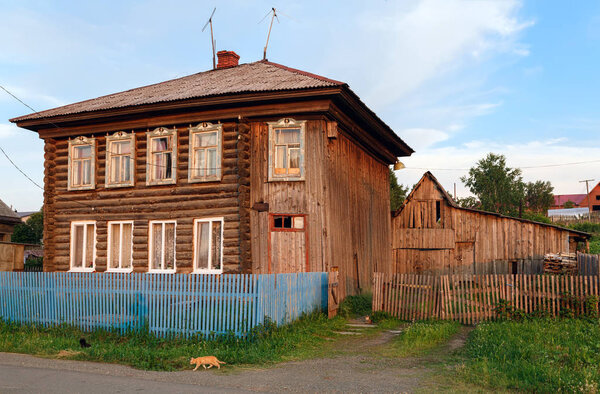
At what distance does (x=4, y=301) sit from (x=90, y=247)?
18.7 ft

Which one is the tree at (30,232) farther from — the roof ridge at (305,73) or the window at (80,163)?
the roof ridge at (305,73)

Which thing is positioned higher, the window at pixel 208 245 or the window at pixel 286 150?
the window at pixel 286 150

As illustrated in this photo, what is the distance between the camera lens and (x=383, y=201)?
24.1 metres

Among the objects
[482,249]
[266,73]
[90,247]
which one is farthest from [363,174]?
[90,247]

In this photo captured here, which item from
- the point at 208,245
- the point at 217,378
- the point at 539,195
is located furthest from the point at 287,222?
the point at 539,195

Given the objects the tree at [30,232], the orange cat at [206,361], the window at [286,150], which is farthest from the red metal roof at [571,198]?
the orange cat at [206,361]

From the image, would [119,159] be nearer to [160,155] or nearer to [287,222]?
[160,155]

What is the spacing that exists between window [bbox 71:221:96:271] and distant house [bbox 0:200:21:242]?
65.4ft

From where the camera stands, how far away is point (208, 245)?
58.7 feet

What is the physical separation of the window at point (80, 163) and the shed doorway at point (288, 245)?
8.37 m

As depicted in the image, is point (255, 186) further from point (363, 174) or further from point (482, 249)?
point (482, 249)

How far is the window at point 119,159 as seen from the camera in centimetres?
1959

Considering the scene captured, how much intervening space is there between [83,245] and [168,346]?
1068 centimetres

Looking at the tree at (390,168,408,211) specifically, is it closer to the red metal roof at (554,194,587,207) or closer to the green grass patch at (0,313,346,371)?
the green grass patch at (0,313,346,371)
